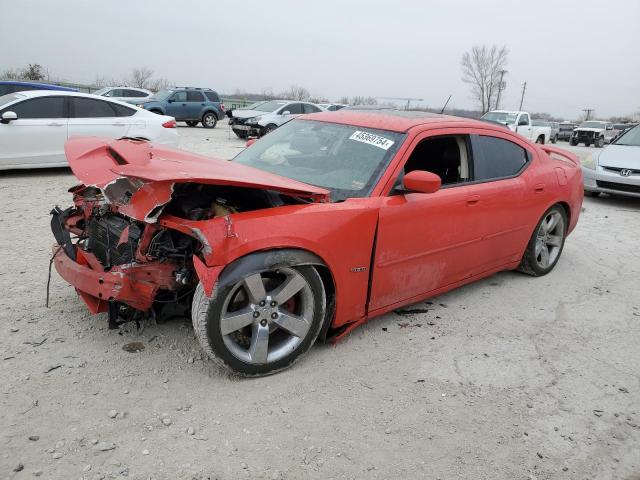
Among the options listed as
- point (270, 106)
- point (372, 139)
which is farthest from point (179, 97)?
point (372, 139)

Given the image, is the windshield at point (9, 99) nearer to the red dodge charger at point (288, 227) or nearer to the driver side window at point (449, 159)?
the red dodge charger at point (288, 227)

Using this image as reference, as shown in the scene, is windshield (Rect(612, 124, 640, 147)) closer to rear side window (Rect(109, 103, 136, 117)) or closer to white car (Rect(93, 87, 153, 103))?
rear side window (Rect(109, 103, 136, 117))

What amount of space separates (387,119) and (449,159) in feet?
2.02

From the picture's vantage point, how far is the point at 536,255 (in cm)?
477

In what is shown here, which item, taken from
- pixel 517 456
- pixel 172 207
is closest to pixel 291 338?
pixel 172 207

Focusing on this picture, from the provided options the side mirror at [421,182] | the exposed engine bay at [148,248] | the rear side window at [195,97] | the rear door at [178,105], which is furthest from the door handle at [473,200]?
the rear side window at [195,97]

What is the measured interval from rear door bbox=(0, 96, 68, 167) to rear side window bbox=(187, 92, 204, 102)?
46.3 ft

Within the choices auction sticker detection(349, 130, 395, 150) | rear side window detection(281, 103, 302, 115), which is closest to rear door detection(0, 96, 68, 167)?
auction sticker detection(349, 130, 395, 150)

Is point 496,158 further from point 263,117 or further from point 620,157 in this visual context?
point 263,117

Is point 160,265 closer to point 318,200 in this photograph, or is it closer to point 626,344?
point 318,200

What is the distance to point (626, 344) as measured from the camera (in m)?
3.66

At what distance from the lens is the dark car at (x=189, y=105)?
69.5 ft

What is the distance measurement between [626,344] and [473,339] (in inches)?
45.5

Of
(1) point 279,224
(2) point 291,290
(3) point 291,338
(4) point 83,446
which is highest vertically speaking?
(1) point 279,224
